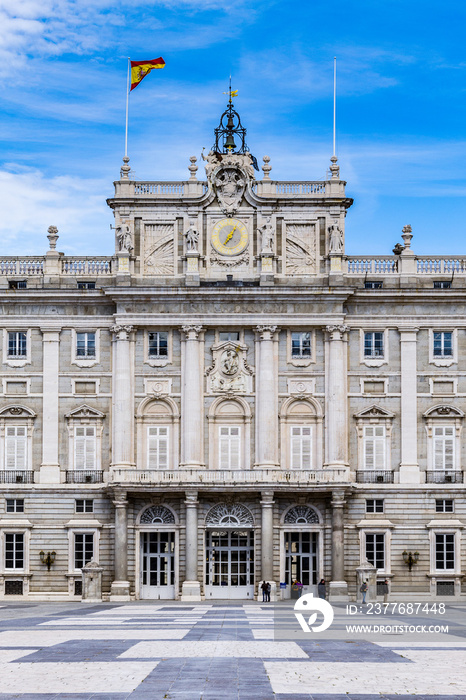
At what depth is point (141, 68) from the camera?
222 ft

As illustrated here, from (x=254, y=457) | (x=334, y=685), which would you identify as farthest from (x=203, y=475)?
(x=334, y=685)

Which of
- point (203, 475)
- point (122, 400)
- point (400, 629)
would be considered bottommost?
point (400, 629)

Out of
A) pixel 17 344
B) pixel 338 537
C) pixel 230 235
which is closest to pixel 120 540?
pixel 338 537

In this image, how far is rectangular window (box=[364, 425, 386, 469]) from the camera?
6550 centimetres

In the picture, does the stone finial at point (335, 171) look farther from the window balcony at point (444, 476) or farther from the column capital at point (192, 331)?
the window balcony at point (444, 476)

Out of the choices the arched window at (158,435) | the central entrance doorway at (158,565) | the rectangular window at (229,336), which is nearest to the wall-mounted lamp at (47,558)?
the central entrance doorway at (158,565)

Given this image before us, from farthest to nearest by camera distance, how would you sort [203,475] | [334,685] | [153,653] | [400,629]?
[203,475]
[400,629]
[153,653]
[334,685]

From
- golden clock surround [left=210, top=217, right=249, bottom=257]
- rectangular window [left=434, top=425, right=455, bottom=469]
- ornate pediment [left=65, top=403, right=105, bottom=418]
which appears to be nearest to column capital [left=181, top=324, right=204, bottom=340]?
golden clock surround [left=210, top=217, right=249, bottom=257]

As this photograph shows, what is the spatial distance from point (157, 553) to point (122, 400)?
9114 mm

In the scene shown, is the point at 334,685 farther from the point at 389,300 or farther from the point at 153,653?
the point at 389,300

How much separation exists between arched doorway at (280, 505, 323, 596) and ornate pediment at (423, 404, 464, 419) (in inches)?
348

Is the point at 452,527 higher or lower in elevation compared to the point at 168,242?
lower

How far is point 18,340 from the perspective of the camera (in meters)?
66.9

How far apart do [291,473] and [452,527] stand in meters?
9.90
